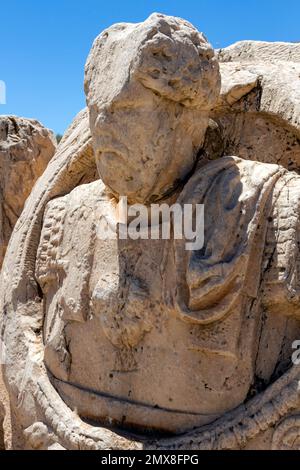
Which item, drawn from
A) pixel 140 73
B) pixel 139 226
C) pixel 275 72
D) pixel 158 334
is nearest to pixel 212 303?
pixel 158 334

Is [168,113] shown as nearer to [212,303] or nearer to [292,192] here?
[292,192]

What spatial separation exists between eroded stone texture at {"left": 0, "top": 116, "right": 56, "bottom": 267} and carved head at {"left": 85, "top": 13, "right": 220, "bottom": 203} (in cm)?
168

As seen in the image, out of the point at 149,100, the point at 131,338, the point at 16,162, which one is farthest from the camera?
the point at 16,162

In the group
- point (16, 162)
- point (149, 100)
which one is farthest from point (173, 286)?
point (16, 162)

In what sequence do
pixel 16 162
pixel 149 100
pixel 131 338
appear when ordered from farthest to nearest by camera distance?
pixel 16 162, pixel 131 338, pixel 149 100

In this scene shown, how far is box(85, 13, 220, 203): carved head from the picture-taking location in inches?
78.0

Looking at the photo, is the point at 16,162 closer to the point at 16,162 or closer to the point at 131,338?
the point at 16,162

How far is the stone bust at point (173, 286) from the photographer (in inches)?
78.3

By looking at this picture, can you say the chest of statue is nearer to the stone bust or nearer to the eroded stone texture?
the stone bust

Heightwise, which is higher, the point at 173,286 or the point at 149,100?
the point at 149,100

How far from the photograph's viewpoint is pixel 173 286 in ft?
6.82

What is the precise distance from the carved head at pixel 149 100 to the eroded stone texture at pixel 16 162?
168 centimetres

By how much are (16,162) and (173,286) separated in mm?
1979

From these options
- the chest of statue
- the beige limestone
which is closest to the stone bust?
the chest of statue
